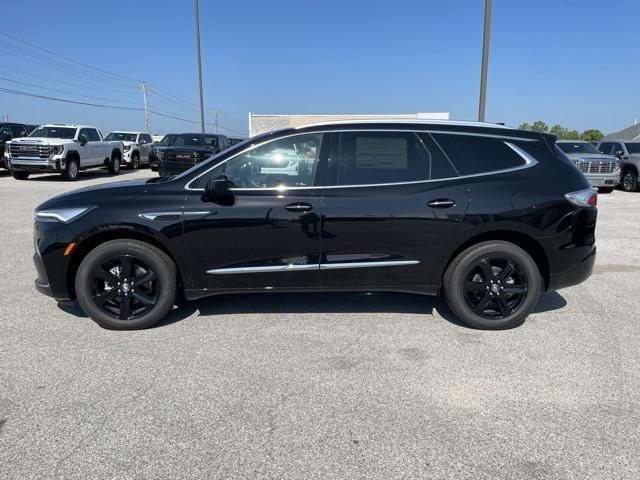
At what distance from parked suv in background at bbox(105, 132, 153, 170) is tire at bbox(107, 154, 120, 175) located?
197 centimetres

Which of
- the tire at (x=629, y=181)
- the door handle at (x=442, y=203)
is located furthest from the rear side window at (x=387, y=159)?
the tire at (x=629, y=181)

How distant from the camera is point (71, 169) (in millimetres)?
17875

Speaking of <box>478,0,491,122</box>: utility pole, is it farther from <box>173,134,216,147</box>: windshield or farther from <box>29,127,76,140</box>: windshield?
A: <box>29,127,76,140</box>: windshield

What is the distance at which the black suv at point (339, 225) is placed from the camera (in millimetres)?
4031

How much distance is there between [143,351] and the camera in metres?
3.79

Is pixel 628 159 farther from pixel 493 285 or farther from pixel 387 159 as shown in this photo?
pixel 387 159

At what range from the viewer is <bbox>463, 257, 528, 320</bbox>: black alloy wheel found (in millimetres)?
4203

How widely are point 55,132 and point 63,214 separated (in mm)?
16273

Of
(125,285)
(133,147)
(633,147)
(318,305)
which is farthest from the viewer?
(133,147)

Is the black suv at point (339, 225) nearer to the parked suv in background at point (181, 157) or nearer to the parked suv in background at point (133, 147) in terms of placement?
the parked suv in background at point (181, 157)

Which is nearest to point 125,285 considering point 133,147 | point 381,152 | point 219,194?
point 219,194

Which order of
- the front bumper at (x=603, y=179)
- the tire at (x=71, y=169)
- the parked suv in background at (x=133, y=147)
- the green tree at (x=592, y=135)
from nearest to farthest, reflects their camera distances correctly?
the front bumper at (x=603, y=179) → the tire at (x=71, y=169) → the parked suv in background at (x=133, y=147) → the green tree at (x=592, y=135)

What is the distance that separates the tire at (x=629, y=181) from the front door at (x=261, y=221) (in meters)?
16.7

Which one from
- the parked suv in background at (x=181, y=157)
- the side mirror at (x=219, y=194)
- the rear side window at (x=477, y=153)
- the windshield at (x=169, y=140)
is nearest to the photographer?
the side mirror at (x=219, y=194)
